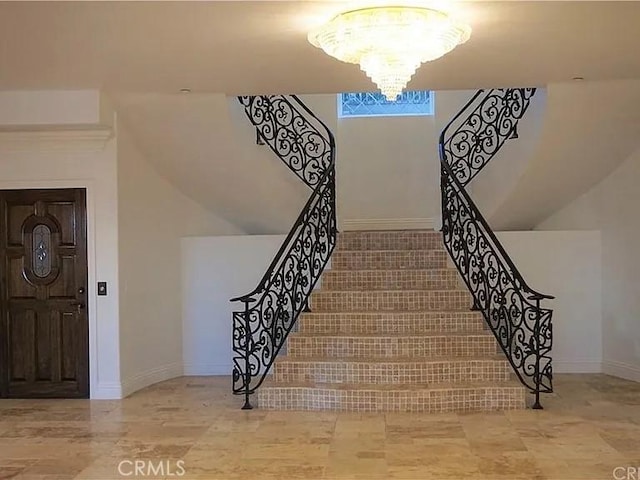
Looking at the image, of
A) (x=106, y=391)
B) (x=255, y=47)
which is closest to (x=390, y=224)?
(x=106, y=391)

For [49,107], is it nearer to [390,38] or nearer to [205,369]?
[205,369]

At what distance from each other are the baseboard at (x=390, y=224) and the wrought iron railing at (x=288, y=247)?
99cm

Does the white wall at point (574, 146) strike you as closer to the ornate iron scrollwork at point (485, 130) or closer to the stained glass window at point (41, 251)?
the ornate iron scrollwork at point (485, 130)

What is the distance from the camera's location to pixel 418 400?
17.3ft

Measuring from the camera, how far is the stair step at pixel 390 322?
6.02m

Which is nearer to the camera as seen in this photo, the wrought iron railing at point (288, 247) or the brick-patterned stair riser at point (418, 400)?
the brick-patterned stair riser at point (418, 400)

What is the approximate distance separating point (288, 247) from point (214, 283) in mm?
904

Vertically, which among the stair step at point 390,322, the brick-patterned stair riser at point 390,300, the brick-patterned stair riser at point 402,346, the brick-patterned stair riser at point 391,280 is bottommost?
the brick-patterned stair riser at point 402,346

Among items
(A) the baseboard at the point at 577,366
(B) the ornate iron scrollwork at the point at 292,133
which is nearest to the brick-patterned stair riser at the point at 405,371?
(A) the baseboard at the point at 577,366

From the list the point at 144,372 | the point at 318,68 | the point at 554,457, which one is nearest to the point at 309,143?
the point at 318,68

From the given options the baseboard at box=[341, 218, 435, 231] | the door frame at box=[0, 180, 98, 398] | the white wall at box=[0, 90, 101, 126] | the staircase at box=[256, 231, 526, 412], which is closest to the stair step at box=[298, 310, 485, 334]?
the staircase at box=[256, 231, 526, 412]

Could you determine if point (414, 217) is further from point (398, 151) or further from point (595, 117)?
point (595, 117)

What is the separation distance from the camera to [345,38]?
350 centimetres

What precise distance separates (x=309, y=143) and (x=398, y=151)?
4.55ft
